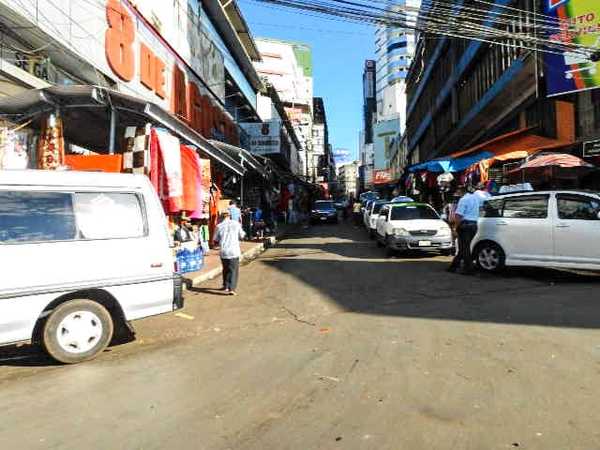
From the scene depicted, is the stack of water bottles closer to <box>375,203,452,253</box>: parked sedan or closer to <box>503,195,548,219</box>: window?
<box>375,203,452,253</box>: parked sedan

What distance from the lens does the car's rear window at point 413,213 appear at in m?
15.7

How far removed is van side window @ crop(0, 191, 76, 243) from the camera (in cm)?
541

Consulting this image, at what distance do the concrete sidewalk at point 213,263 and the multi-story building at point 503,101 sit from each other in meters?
8.47

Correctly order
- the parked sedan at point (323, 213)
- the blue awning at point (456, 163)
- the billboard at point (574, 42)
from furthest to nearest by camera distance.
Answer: the parked sedan at point (323, 213)
the blue awning at point (456, 163)
the billboard at point (574, 42)

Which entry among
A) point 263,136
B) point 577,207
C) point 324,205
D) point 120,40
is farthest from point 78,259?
point 324,205

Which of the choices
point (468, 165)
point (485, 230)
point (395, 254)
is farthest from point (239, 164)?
point (485, 230)

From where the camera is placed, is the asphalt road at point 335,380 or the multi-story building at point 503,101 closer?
the asphalt road at point 335,380

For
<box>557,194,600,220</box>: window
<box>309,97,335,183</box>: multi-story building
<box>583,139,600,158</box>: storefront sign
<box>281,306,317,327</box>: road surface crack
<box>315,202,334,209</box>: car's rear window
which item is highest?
<box>309,97,335,183</box>: multi-story building

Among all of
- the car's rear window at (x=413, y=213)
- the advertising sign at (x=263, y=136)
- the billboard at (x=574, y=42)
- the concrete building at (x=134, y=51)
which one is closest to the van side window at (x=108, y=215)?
the concrete building at (x=134, y=51)

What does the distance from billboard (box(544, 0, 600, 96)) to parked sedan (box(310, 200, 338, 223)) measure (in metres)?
22.7

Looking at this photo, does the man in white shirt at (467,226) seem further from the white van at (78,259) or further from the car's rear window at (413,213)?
the white van at (78,259)

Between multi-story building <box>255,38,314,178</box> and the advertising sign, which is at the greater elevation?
multi-story building <box>255,38,314,178</box>

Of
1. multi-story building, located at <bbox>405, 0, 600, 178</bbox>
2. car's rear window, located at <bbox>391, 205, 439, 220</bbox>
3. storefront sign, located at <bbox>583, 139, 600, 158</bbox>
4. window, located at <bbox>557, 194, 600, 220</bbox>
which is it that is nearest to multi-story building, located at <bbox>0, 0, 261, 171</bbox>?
car's rear window, located at <bbox>391, 205, 439, 220</bbox>

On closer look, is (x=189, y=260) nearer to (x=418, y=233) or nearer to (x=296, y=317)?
(x=296, y=317)
